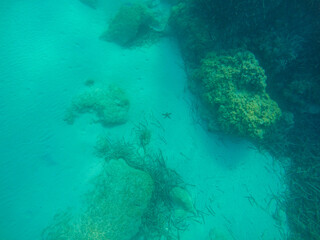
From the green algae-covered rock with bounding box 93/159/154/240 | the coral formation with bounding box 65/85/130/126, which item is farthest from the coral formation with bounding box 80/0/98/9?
the green algae-covered rock with bounding box 93/159/154/240

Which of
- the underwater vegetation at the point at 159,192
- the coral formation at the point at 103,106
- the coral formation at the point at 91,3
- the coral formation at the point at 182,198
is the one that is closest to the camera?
the underwater vegetation at the point at 159,192

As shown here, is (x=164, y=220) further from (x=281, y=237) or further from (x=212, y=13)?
(x=212, y=13)

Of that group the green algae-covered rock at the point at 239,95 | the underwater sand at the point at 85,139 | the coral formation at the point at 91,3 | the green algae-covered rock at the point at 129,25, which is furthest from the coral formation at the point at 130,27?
the green algae-covered rock at the point at 239,95

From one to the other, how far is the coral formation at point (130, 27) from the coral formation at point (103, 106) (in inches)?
96.3

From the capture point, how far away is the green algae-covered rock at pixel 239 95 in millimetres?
4492

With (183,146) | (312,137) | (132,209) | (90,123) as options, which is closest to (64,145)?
(90,123)

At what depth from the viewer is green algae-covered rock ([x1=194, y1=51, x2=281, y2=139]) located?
449cm

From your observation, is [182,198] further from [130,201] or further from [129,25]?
[129,25]

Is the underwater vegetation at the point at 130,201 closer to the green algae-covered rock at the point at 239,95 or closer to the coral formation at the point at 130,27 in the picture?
the green algae-covered rock at the point at 239,95

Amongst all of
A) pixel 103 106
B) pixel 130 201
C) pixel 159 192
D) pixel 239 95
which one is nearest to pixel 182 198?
pixel 159 192

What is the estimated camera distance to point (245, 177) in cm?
539

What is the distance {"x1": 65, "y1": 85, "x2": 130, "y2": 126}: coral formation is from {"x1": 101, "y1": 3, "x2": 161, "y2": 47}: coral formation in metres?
2.45

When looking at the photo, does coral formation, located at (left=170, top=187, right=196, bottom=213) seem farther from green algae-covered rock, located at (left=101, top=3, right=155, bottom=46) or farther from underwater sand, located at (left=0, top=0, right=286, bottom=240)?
green algae-covered rock, located at (left=101, top=3, right=155, bottom=46)

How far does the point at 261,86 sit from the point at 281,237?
14.2ft
